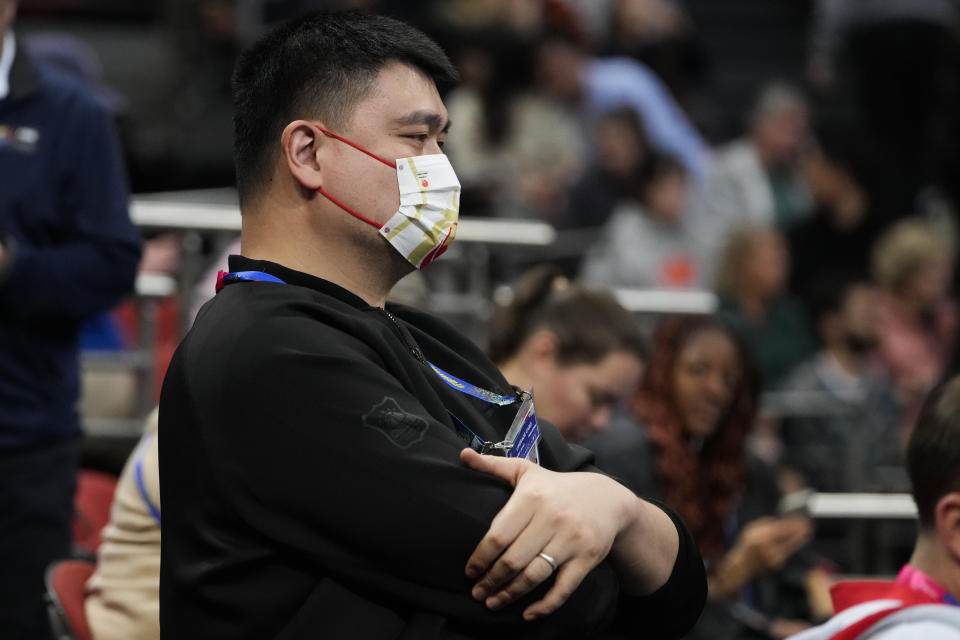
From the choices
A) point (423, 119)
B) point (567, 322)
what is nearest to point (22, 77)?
point (567, 322)

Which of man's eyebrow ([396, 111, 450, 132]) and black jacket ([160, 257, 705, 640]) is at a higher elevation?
man's eyebrow ([396, 111, 450, 132])

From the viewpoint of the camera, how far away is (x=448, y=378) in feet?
6.87

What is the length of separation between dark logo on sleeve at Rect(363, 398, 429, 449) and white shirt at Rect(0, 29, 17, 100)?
2.26m

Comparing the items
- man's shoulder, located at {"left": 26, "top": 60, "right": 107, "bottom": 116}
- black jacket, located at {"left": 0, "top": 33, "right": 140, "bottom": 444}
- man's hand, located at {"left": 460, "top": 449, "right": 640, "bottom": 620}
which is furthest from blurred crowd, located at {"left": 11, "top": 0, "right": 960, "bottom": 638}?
man's hand, located at {"left": 460, "top": 449, "right": 640, "bottom": 620}

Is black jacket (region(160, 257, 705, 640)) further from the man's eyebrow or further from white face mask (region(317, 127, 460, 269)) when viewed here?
the man's eyebrow

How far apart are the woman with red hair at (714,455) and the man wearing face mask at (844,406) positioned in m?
1.26

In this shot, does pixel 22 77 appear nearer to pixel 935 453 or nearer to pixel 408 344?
pixel 408 344

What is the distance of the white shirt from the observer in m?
3.66

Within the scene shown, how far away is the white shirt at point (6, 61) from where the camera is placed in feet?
12.0

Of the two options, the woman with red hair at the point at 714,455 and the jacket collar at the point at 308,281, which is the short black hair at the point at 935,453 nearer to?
the jacket collar at the point at 308,281

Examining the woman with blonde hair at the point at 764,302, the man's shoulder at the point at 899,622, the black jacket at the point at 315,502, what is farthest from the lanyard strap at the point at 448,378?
the woman with blonde hair at the point at 764,302

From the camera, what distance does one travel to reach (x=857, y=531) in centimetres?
448

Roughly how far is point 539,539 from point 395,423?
9.5 inches

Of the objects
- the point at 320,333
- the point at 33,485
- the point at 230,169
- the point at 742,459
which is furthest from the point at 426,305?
the point at 230,169
